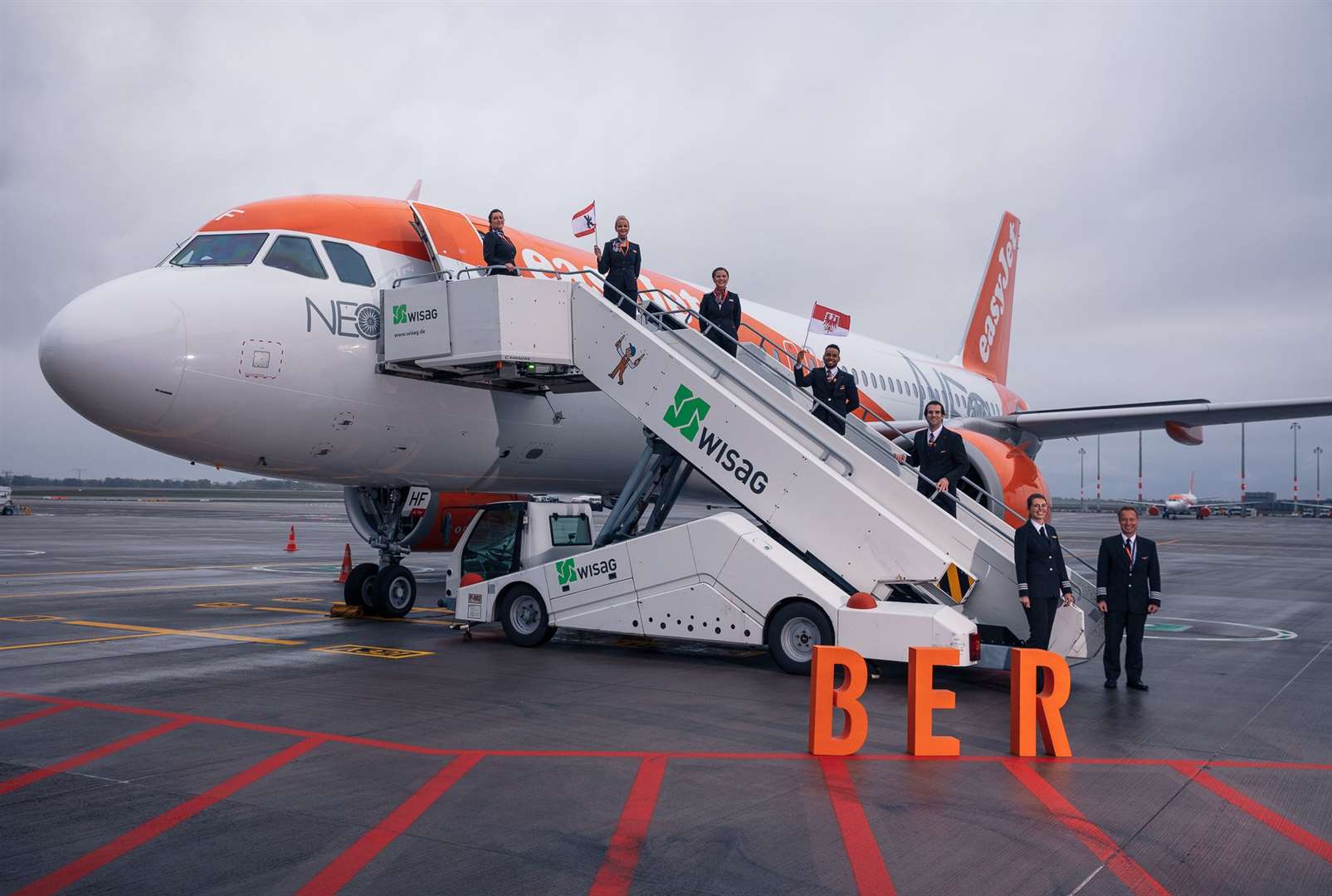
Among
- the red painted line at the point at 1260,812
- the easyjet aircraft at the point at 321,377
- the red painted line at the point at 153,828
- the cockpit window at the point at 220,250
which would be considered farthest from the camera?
the cockpit window at the point at 220,250

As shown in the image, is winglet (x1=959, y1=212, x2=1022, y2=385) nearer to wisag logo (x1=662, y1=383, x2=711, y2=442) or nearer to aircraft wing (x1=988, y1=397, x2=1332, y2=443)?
aircraft wing (x1=988, y1=397, x2=1332, y2=443)

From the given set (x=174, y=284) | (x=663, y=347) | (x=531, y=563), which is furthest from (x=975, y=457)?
(x=174, y=284)

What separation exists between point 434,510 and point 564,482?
1.79m

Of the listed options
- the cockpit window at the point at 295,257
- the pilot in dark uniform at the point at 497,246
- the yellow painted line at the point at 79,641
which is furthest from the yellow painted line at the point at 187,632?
the pilot in dark uniform at the point at 497,246

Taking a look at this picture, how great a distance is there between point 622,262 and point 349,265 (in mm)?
2917

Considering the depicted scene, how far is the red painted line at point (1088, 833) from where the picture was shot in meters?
4.27

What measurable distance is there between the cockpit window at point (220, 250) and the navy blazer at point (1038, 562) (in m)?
7.87

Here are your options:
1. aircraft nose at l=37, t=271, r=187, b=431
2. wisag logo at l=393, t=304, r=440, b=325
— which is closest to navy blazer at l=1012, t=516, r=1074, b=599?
wisag logo at l=393, t=304, r=440, b=325

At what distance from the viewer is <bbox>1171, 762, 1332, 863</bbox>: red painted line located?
4.76m

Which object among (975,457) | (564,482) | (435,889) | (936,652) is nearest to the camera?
(435,889)

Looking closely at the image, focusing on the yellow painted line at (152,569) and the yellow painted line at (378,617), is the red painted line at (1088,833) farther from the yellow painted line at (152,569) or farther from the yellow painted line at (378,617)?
the yellow painted line at (152,569)

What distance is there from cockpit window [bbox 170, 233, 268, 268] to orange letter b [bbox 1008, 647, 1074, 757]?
8139mm

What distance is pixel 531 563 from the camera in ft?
39.5

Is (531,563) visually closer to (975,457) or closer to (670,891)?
(975,457)
